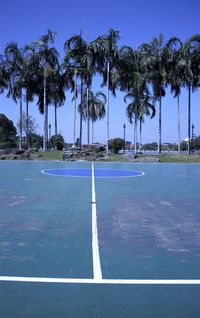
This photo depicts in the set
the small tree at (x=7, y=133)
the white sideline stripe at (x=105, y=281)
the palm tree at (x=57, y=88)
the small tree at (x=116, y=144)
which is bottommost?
the white sideline stripe at (x=105, y=281)

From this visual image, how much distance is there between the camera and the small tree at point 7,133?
2816 inches

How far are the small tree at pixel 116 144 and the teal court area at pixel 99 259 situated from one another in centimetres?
4166

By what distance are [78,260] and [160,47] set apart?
3494 centimetres

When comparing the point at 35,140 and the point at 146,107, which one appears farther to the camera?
the point at 35,140

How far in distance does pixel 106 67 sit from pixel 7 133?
4463 centimetres

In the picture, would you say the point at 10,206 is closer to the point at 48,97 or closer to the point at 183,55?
the point at 183,55

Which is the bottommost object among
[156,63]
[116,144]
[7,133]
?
[116,144]

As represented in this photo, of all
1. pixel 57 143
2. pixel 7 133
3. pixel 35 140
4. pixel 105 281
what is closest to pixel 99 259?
pixel 105 281

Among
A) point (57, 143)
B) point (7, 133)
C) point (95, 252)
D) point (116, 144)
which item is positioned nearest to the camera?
point (95, 252)

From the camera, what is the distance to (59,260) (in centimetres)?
473

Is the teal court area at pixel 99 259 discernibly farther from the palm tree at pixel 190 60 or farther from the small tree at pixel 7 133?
the small tree at pixel 7 133

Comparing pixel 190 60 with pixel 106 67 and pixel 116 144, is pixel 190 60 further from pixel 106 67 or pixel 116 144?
pixel 116 144

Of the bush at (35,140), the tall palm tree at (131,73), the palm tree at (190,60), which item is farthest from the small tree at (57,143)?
the palm tree at (190,60)

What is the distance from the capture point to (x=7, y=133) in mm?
77438
